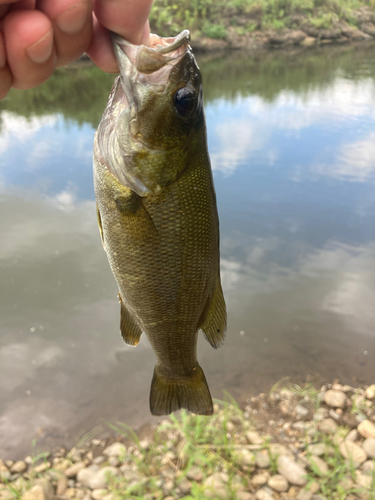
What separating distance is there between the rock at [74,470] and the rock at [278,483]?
5.25 ft

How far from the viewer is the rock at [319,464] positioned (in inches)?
108

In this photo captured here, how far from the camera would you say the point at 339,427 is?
317 centimetres

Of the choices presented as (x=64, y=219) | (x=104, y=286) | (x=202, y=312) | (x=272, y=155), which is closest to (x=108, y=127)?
(x=202, y=312)

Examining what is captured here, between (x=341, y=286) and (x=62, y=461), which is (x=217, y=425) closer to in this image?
(x=62, y=461)

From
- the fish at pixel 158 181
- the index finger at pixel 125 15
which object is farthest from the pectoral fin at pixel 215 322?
the index finger at pixel 125 15

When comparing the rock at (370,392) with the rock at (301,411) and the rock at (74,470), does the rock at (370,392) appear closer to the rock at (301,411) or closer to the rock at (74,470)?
the rock at (301,411)

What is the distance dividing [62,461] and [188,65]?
3.42 meters

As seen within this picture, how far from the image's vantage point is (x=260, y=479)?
274 centimetres

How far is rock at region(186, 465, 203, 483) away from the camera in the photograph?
283 centimetres

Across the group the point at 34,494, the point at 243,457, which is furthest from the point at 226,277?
the point at 34,494

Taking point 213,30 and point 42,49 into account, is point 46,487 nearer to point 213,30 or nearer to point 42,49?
point 42,49

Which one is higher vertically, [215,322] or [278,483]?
[215,322]

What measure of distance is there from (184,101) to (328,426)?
3165mm

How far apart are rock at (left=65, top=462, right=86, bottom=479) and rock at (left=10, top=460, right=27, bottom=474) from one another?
456mm
